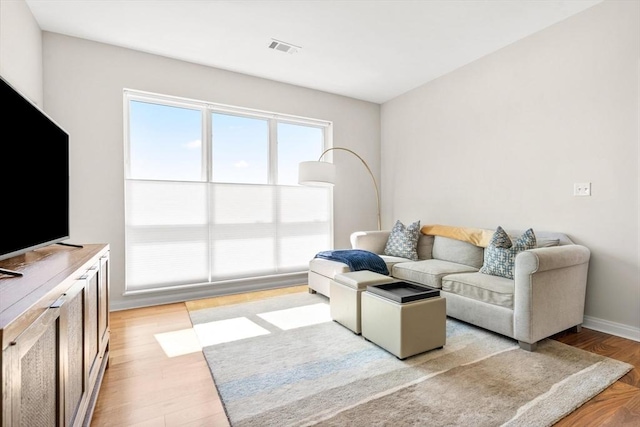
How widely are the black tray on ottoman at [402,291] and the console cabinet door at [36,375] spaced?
71.2 inches

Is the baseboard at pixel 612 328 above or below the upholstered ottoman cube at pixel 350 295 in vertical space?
below

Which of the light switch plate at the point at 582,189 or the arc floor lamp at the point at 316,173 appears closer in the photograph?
the light switch plate at the point at 582,189

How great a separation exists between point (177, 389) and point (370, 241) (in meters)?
2.82

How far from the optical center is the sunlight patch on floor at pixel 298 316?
288cm

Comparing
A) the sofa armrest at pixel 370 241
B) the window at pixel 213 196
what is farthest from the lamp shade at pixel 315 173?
the sofa armrest at pixel 370 241

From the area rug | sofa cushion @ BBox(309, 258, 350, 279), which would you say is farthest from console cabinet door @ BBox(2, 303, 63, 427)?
sofa cushion @ BBox(309, 258, 350, 279)

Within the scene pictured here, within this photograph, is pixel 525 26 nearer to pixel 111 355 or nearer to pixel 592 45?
pixel 592 45

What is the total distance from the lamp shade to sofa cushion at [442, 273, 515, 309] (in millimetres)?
1710

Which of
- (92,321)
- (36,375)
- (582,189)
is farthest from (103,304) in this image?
(582,189)

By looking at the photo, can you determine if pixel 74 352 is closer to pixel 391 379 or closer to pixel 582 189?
pixel 391 379

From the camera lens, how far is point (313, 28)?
302cm

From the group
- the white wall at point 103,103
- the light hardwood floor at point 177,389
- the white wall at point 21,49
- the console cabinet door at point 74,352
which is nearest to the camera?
the console cabinet door at point 74,352

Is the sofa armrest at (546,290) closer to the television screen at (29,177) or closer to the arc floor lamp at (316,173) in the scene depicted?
the arc floor lamp at (316,173)

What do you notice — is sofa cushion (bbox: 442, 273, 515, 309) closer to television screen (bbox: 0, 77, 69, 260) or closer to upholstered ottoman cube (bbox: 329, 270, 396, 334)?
upholstered ottoman cube (bbox: 329, 270, 396, 334)
